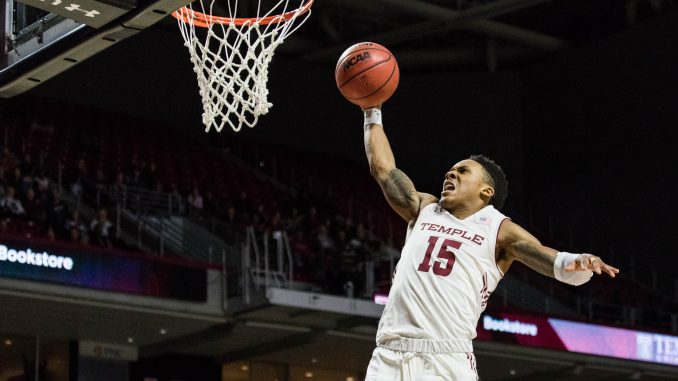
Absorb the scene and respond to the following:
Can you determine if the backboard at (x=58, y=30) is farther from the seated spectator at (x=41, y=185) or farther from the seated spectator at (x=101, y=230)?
the seated spectator at (x=41, y=185)

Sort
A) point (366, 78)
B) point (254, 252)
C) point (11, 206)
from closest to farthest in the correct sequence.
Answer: point (366, 78) → point (11, 206) → point (254, 252)

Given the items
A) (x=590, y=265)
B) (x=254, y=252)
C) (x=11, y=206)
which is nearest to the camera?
(x=590, y=265)

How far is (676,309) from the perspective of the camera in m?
22.7

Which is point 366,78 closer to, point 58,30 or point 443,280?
point 443,280

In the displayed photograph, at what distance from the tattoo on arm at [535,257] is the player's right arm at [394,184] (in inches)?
20.5

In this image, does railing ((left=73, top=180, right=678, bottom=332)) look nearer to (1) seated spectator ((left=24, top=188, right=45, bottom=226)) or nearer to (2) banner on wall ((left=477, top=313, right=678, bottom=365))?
(2) banner on wall ((left=477, top=313, right=678, bottom=365))

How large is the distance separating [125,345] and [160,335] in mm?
1015

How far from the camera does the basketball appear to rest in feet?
20.9

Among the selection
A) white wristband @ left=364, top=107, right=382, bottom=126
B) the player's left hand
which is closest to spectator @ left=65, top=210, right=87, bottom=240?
white wristband @ left=364, top=107, right=382, bottom=126

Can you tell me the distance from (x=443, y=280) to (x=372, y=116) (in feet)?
3.39

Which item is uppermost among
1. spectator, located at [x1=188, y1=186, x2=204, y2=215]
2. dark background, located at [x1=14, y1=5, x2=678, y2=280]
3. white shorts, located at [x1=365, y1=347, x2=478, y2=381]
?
dark background, located at [x1=14, y1=5, x2=678, y2=280]

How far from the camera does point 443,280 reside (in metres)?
5.79

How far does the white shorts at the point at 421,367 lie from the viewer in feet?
18.7

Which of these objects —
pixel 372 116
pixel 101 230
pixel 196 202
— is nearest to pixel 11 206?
pixel 101 230
